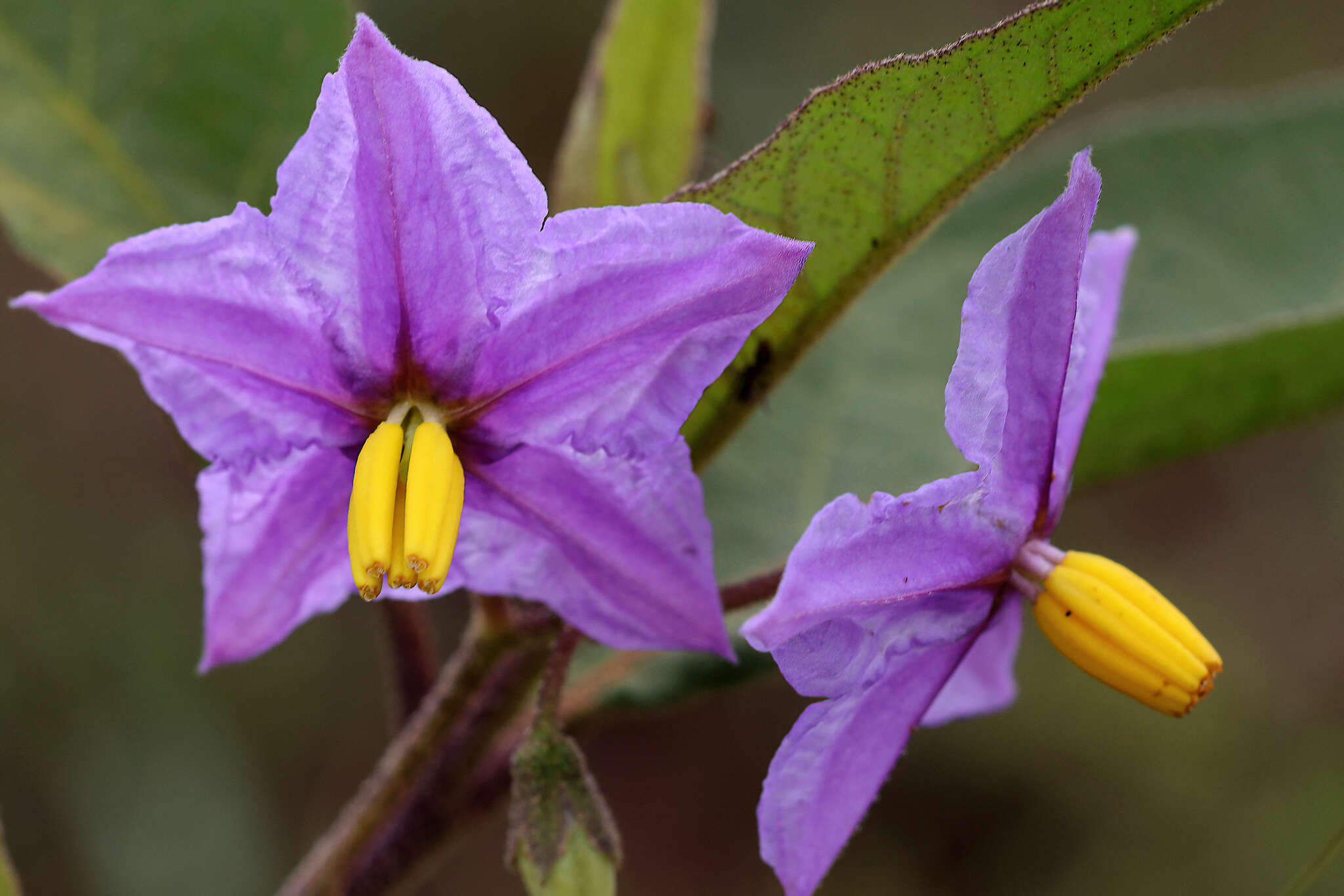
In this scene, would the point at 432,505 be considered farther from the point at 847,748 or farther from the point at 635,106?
the point at 635,106

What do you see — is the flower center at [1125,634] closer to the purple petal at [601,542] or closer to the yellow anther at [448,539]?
the purple petal at [601,542]

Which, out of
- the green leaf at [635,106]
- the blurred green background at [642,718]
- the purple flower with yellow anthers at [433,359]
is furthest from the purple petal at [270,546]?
the blurred green background at [642,718]

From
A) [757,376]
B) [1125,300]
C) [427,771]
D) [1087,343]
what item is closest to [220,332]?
[757,376]

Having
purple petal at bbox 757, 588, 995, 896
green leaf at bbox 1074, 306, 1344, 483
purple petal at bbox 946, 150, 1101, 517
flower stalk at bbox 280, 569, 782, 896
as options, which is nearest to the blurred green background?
flower stalk at bbox 280, 569, 782, 896

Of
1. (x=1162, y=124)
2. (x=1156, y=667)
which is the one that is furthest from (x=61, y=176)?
(x=1162, y=124)

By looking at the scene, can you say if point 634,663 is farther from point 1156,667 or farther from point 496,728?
point 1156,667

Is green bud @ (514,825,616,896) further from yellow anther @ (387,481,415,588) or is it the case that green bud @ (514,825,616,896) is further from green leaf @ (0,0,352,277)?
green leaf @ (0,0,352,277)
